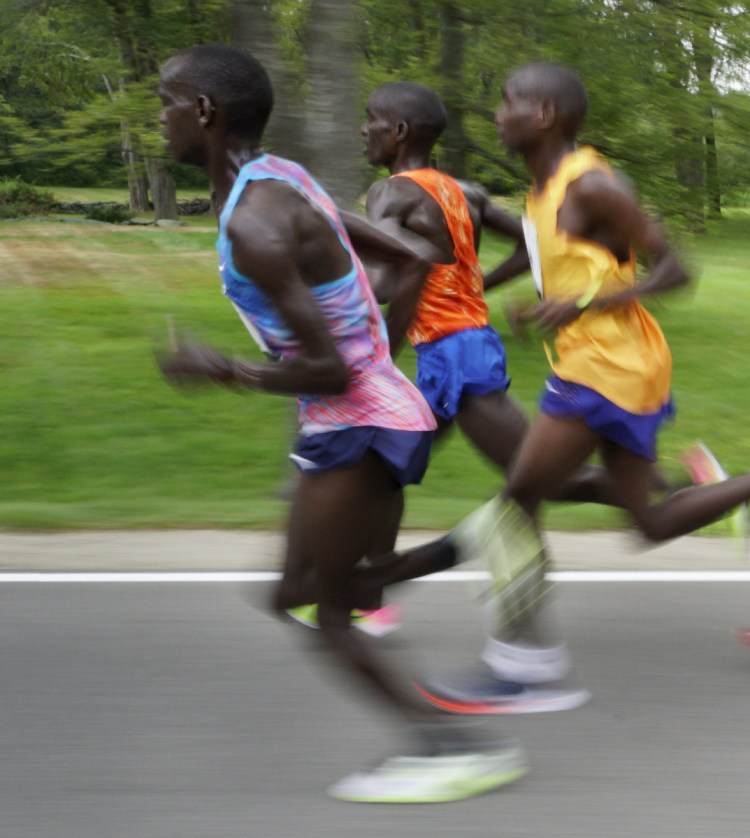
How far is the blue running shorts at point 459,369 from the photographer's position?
4598 mm

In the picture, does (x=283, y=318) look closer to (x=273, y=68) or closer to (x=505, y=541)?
(x=505, y=541)

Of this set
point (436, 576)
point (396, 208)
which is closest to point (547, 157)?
point (396, 208)

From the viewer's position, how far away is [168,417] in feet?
30.8

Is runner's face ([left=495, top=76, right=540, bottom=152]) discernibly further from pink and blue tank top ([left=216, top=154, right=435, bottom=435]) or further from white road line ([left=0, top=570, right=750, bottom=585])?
white road line ([left=0, top=570, right=750, bottom=585])

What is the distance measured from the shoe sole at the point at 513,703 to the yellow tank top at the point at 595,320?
0.90m

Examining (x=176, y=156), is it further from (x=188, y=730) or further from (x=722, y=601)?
(x=722, y=601)

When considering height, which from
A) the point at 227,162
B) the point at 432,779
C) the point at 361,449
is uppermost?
the point at 227,162

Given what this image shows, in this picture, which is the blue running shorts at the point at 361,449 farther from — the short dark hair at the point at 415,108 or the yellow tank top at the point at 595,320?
the short dark hair at the point at 415,108

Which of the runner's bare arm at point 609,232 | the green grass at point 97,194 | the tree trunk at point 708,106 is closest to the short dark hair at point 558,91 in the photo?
the runner's bare arm at point 609,232

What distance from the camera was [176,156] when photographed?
3.29 metres

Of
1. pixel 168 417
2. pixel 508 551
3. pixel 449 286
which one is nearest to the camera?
pixel 508 551

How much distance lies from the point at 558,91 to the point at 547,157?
191mm

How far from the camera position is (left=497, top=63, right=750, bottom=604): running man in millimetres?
3775

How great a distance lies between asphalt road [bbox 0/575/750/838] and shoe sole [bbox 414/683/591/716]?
0.16 feet
